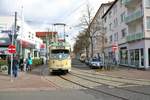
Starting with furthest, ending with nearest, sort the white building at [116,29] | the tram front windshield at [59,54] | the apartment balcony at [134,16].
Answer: the white building at [116,29] < the apartment balcony at [134,16] < the tram front windshield at [59,54]

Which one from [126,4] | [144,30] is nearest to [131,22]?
[126,4]

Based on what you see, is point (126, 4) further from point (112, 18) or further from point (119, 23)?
point (112, 18)

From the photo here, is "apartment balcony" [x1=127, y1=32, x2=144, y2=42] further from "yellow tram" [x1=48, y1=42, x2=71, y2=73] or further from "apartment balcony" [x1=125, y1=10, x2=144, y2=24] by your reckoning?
"yellow tram" [x1=48, y1=42, x2=71, y2=73]

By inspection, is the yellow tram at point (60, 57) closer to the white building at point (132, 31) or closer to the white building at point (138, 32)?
the white building at point (132, 31)

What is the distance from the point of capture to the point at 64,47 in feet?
111

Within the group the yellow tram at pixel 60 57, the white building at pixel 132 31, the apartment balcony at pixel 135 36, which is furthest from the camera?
the apartment balcony at pixel 135 36

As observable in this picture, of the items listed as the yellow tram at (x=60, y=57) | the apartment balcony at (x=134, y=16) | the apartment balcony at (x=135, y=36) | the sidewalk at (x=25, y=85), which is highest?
the apartment balcony at (x=134, y=16)

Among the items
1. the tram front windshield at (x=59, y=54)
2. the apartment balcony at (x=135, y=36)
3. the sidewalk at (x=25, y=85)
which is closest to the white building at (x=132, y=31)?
the apartment balcony at (x=135, y=36)

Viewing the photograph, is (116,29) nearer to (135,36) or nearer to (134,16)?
(134,16)

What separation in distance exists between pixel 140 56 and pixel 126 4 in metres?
11.1

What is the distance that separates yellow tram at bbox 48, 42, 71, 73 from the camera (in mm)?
32781

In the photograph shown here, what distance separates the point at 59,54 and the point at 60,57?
51 centimetres

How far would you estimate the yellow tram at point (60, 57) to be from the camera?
32.8 meters

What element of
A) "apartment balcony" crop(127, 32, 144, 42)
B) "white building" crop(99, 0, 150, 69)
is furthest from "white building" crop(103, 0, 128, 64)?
"apartment balcony" crop(127, 32, 144, 42)
